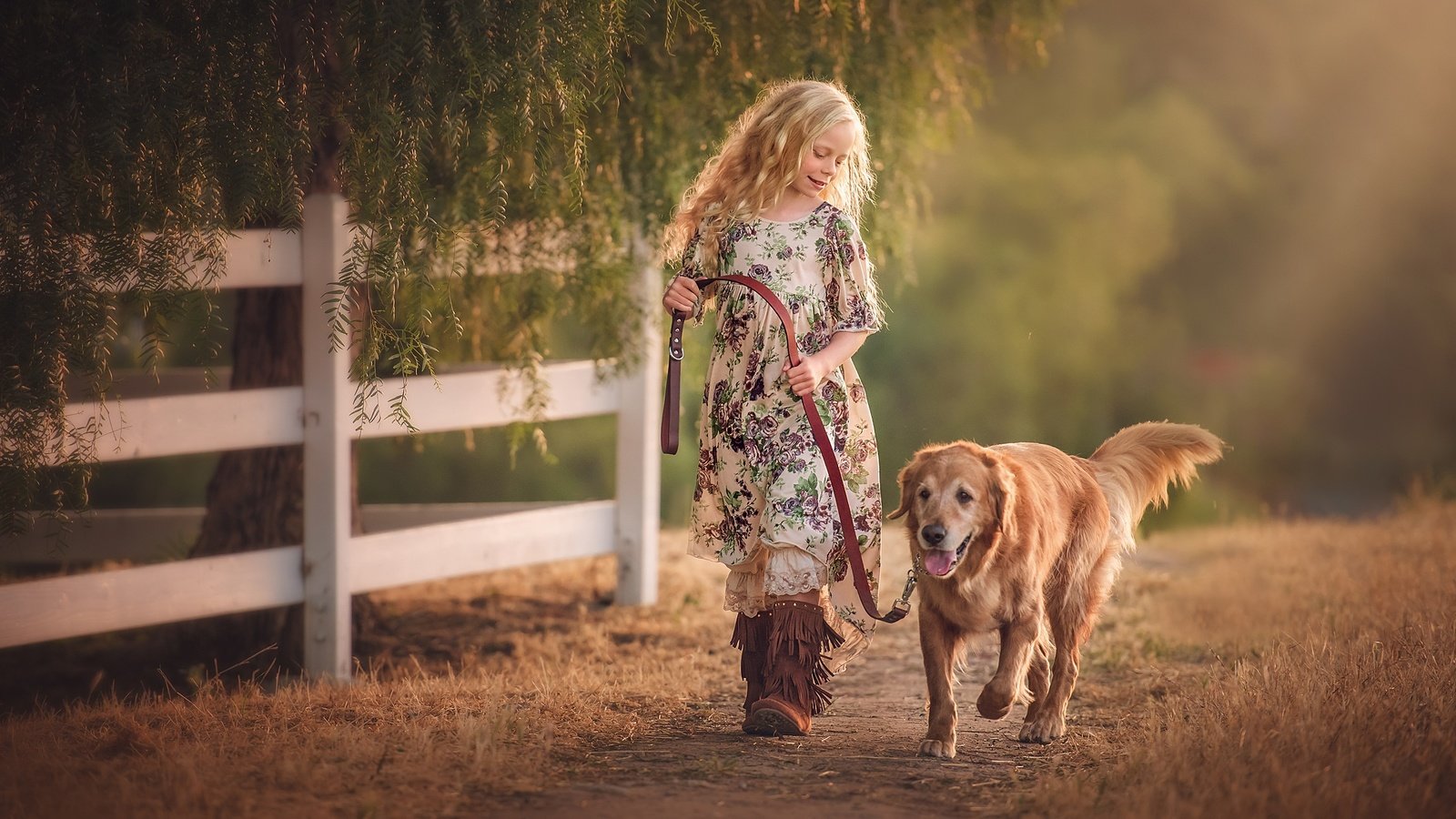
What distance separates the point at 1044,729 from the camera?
12.5ft

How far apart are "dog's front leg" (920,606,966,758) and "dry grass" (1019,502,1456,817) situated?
1.09 feet

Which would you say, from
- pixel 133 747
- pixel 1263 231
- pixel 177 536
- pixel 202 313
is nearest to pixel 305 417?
pixel 202 313

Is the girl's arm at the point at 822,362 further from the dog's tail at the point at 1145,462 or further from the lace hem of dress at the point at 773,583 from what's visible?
the dog's tail at the point at 1145,462

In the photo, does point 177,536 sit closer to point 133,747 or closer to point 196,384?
point 196,384

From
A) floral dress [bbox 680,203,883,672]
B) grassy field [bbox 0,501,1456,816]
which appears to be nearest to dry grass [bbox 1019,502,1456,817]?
grassy field [bbox 0,501,1456,816]

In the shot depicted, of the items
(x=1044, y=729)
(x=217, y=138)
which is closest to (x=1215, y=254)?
(x=1044, y=729)

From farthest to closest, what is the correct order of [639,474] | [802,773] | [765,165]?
[639,474]
[765,165]
[802,773]

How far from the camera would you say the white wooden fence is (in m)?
4.36

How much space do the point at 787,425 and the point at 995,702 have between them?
3.13 ft

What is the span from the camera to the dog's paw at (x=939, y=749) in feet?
11.4

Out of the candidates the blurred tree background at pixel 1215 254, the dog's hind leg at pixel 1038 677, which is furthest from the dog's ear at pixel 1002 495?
the blurred tree background at pixel 1215 254

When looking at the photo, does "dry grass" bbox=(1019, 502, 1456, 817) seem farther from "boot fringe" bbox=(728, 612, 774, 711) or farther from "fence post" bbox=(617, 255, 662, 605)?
"fence post" bbox=(617, 255, 662, 605)

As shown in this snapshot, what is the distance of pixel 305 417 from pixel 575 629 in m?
1.68

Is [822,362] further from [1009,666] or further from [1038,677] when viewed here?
[1038,677]
